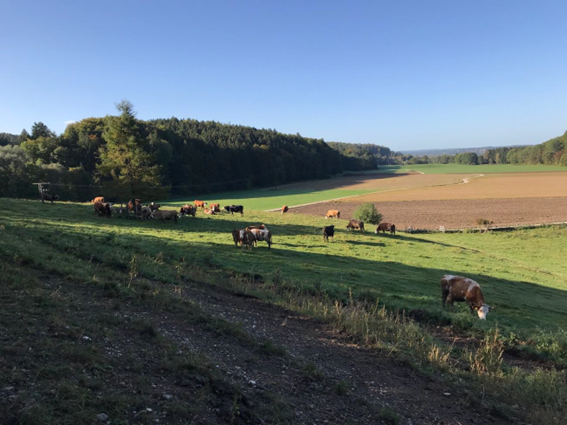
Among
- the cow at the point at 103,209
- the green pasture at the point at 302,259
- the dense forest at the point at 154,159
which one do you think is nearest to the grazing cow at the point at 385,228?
the green pasture at the point at 302,259

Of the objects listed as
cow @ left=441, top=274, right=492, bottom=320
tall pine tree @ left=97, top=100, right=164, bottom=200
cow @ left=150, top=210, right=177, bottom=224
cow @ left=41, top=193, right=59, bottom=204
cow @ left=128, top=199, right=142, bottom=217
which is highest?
tall pine tree @ left=97, top=100, right=164, bottom=200

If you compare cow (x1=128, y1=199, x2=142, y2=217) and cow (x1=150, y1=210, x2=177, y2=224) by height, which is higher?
cow (x1=128, y1=199, x2=142, y2=217)

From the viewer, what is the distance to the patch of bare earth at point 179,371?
4133 mm

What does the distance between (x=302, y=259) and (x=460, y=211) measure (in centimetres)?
4574

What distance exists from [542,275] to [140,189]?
31.8m

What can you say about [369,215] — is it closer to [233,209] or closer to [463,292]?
[233,209]

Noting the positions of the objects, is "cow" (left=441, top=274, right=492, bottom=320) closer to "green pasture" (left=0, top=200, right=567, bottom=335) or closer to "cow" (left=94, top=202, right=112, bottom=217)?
"green pasture" (left=0, top=200, right=567, bottom=335)

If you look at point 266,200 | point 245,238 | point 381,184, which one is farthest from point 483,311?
point 381,184

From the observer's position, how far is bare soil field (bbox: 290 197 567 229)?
46156mm

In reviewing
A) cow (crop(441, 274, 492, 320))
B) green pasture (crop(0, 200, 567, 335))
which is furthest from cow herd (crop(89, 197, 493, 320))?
green pasture (crop(0, 200, 567, 335))

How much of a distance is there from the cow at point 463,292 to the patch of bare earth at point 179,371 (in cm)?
755

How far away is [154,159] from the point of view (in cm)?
2831

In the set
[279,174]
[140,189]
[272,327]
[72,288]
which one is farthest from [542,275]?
[279,174]

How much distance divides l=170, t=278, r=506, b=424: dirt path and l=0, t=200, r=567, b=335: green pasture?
170 inches
